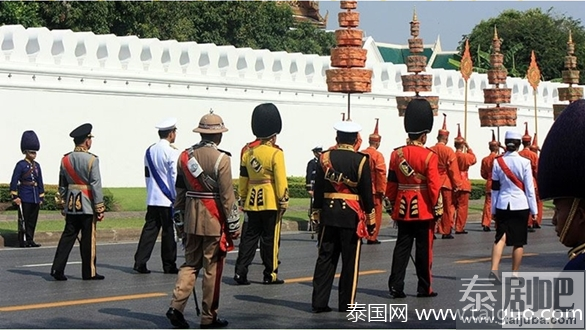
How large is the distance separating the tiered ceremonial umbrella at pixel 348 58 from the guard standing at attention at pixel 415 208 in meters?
14.5

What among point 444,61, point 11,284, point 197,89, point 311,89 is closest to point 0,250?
point 11,284

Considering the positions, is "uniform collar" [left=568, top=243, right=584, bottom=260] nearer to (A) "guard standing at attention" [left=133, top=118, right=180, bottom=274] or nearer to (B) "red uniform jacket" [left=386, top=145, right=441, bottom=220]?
(B) "red uniform jacket" [left=386, top=145, right=441, bottom=220]

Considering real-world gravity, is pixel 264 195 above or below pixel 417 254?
above

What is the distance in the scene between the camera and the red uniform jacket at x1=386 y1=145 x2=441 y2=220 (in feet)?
37.3

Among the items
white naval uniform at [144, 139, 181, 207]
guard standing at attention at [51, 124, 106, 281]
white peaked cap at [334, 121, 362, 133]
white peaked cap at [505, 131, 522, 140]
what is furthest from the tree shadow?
white peaked cap at [505, 131, 522, 140]

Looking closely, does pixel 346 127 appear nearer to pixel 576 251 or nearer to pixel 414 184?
pixel 414 184

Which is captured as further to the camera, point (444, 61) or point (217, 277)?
point (444, 61)

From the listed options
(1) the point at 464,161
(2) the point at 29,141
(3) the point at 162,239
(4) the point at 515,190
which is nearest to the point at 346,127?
(4) the point at 515,190

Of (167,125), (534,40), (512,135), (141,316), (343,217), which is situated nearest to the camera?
(141,316)

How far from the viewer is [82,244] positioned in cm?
1265

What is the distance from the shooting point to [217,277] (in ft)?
31.2

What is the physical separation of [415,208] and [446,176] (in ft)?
27.9

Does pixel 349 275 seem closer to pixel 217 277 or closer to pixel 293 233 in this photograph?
pixel 217 277

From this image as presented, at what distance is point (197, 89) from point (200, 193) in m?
17.4
